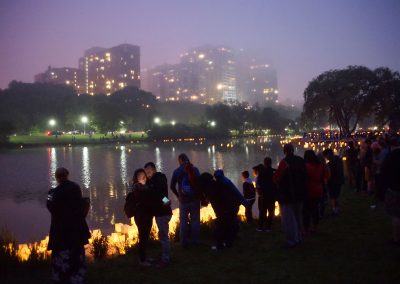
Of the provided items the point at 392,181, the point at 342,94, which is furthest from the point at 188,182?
the point at 342,94

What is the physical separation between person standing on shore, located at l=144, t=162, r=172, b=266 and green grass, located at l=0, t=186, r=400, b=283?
1.26 ft

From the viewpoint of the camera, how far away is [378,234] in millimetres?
8039

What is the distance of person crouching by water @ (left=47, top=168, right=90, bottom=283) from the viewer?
17.5ft

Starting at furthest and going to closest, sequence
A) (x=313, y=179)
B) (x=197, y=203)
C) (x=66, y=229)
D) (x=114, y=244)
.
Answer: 1. (x=114, y=244)
2. (x=313, y=179)
3. (x=197, y=203)
4. (x=66, y=229)

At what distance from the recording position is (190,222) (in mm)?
8008

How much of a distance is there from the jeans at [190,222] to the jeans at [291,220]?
1.81m

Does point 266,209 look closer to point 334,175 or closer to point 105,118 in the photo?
point 334,175

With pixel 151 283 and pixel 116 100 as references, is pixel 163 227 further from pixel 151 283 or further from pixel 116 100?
pixel 116 100

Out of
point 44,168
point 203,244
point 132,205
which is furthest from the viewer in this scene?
point 44,168

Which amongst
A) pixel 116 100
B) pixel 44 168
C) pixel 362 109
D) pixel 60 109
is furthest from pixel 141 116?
pixel 44 168

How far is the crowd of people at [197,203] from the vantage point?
5445mm

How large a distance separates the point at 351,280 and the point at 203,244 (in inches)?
128

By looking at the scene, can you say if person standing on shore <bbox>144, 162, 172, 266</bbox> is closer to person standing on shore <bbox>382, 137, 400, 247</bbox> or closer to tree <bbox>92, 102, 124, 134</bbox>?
person standing on shore <bbox>382, 137, 400, 247</bbox>

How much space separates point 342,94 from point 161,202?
1797 inches
